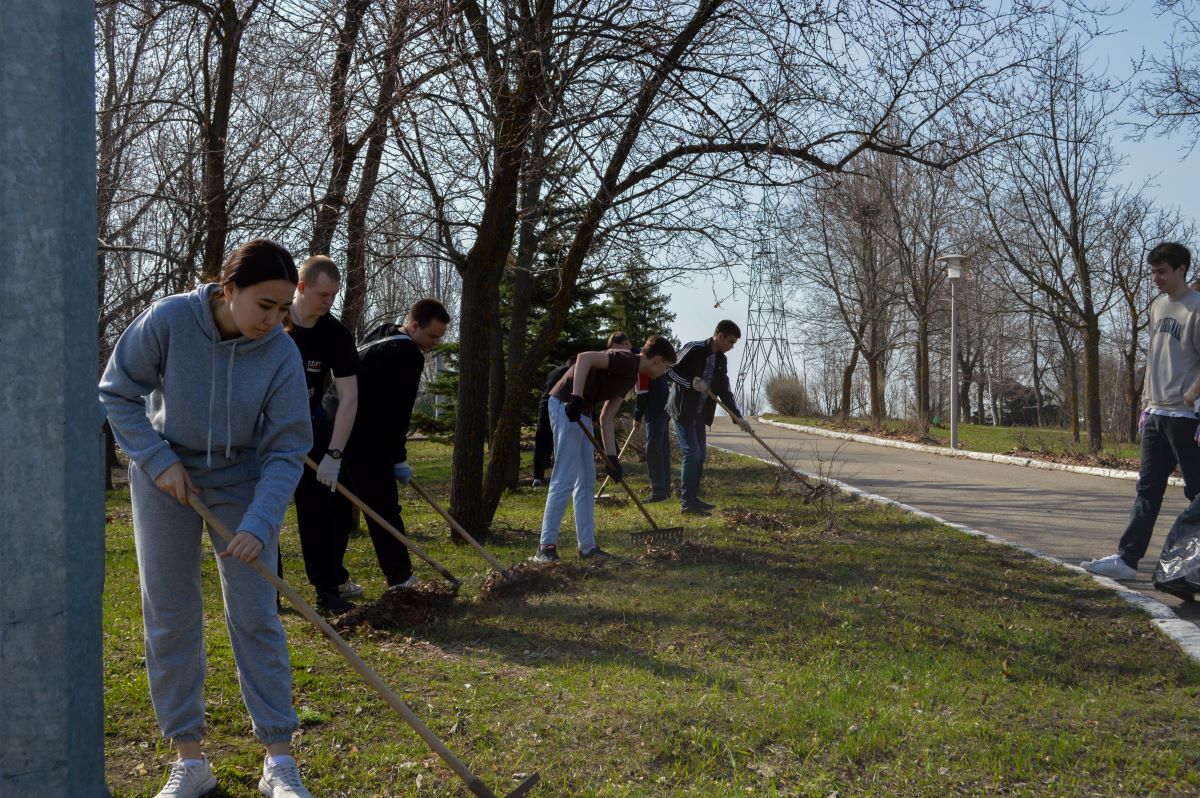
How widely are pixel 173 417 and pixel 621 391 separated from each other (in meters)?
4.52

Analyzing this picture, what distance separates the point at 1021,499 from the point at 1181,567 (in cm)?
642

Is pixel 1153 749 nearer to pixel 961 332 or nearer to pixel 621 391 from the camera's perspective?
pixel 621 391

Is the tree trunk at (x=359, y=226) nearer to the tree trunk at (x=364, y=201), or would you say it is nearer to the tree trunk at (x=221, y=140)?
the tree trunk at (x=364, y=201)

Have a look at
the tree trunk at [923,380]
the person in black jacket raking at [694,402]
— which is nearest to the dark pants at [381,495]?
the person in black jacket raking at [694,402]

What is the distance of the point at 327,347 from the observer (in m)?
5.48

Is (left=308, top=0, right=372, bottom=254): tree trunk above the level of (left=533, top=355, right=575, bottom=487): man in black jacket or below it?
above

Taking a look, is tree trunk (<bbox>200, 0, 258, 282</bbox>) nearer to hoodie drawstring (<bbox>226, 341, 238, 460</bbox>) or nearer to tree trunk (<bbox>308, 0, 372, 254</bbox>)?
tree trunk (<bbox>308, 0, 372, 254</bbox>)

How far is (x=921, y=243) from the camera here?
26.7 meters

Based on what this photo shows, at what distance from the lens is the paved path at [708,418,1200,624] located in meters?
8.38

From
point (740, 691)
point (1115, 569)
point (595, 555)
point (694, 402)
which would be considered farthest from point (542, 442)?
point (740, 691)

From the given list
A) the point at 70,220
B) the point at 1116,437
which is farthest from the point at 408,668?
the point at 1116,437

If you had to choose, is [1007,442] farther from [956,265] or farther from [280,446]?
[280,446]

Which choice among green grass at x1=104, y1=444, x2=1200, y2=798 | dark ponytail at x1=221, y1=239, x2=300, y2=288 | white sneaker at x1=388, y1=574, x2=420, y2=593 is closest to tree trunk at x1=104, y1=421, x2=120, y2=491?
white sneaker at x1=388, y1=574, x2=420, y2=593

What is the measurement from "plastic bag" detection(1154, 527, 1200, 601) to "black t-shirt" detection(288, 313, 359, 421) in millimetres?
5022
